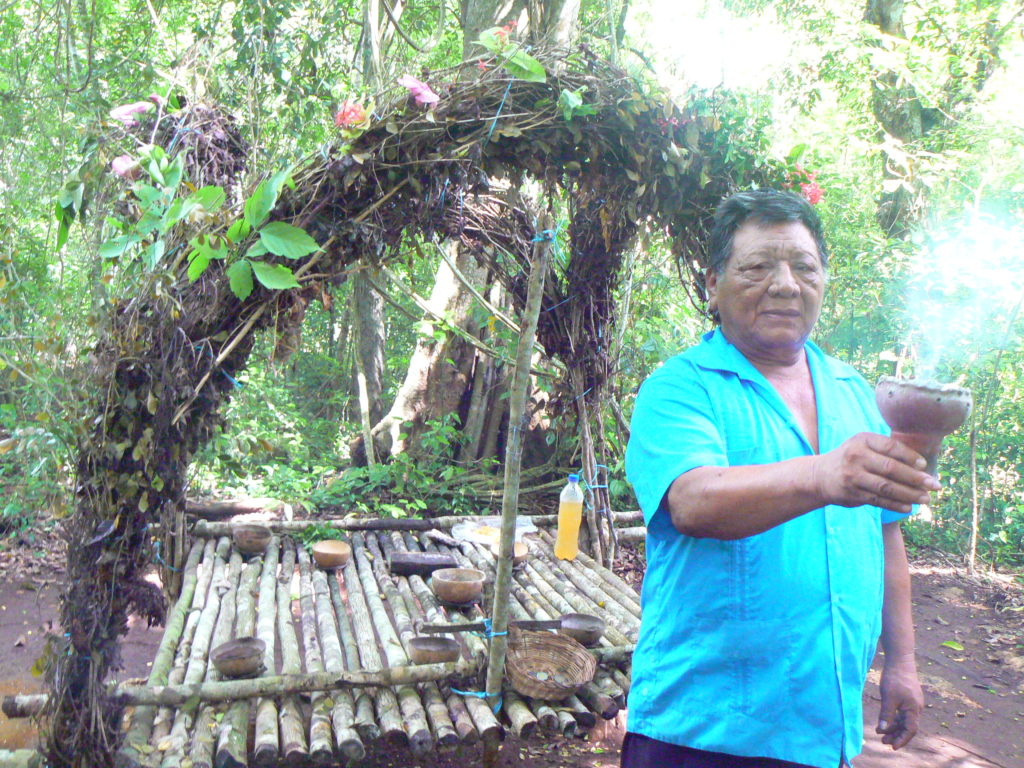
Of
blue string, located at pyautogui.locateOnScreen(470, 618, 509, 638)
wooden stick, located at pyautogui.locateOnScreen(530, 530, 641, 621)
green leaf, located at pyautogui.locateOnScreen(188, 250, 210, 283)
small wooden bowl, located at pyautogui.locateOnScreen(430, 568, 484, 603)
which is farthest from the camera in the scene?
wooden stick, located at pyautogui.locateOnScreen(530, 530, 641, 621)

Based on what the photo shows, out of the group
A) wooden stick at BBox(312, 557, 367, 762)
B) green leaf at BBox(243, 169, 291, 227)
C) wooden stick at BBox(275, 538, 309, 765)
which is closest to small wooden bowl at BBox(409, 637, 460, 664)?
wooden stick at BBox(312, 557, 367, 762)

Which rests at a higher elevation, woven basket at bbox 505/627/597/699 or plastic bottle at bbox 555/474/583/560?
plastic bottle at bbox 555/474/583/560

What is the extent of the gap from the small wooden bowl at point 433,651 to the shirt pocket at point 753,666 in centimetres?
221

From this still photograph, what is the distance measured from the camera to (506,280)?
4.95 meters

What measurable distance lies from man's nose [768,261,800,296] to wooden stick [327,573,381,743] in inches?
96.0

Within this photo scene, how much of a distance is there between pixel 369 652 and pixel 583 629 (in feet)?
3.50

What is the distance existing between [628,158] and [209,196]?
72.8 inches

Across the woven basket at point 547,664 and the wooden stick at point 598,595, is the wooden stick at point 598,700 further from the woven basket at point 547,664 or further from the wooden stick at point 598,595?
the wooden stick at point 598,595

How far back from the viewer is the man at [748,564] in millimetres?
1358

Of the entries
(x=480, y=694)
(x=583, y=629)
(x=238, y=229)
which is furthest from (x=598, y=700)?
(x=238, y=229)

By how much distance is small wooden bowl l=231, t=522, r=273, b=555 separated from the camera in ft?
15.7

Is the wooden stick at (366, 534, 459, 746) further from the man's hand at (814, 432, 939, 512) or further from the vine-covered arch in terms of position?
the man's hand at (814, 432, 939, 512)

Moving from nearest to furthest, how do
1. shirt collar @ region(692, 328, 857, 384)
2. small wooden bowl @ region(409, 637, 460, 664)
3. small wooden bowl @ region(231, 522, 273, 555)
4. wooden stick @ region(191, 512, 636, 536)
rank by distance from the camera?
shirt collar @ region(692, 328, 857, 384) → small wooden bowl @ region(409, 637, 460, 664) → small wooden bowl @ region(231, 522, 273, 555) → wooden stick @ region(191, 512, 636, 536)

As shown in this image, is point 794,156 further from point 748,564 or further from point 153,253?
point 153,253
